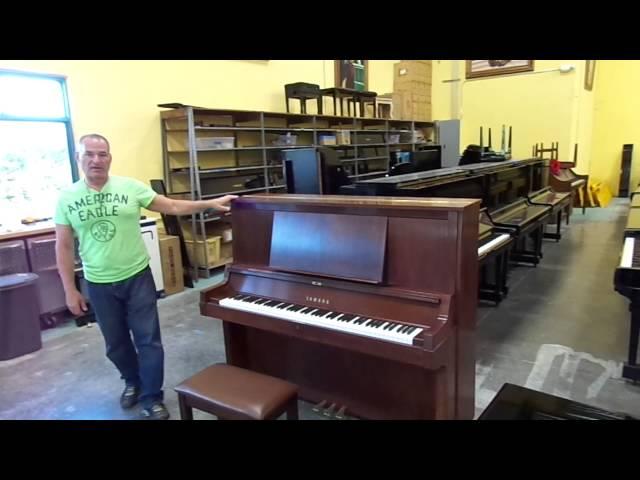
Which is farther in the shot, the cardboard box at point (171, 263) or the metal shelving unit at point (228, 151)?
the metal shelving unit at point (228, 151)

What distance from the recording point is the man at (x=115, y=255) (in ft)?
6.83

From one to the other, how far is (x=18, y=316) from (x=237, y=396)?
2.36m

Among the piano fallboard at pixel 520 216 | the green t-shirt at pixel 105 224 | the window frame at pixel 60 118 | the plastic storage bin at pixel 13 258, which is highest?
the window frame at pixel 60 118

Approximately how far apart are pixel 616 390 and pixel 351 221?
1796 mm

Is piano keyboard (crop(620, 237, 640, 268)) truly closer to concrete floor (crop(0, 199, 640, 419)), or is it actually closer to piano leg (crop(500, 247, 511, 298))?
concrete floor (crop(0, 199, 640, 419))

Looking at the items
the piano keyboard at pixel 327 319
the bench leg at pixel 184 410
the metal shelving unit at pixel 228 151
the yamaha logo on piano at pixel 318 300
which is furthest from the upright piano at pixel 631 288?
the metal shelving unit at pixel 228 151

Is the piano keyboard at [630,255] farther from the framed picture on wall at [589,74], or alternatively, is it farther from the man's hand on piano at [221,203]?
the framed picture on wall at [589,74]

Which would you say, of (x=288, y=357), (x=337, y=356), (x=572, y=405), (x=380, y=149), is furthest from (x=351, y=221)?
(x=380, y=149)

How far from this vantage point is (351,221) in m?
1.98

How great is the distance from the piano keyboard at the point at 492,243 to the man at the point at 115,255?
165 centimetres

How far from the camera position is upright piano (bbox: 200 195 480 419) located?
5.79 feet

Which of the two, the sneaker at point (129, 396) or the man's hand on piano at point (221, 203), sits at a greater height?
the man's hand on piano at point (221, 203)

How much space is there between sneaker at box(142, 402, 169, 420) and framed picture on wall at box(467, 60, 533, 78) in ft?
27.9
